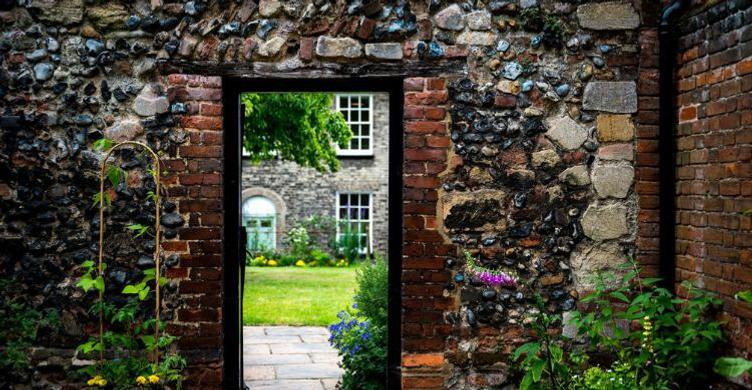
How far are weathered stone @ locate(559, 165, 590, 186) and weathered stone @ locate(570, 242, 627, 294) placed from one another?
411 millimetres

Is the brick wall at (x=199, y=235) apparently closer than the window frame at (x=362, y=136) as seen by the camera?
Yes

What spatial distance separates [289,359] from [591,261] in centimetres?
344

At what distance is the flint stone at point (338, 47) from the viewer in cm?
451

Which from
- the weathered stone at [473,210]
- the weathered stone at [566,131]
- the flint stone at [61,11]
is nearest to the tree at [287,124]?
the flint stone at [61,11]

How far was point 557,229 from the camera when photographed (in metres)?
4.57

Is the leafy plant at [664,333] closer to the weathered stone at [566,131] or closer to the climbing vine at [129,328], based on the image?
the weathered stone at [566,131]

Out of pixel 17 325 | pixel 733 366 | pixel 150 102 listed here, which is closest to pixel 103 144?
pixel 150 102

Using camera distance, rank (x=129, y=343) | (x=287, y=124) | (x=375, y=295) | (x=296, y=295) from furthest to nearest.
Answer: (x=287, y=124) → (x=296, y=295) → (x=375, y=295) → (x=129, y=343)

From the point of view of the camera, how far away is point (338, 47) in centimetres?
451

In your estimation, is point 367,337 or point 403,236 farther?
point 367,337

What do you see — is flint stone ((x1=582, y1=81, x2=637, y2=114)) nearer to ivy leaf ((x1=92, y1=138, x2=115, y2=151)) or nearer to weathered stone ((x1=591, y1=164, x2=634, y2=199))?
weathered stone ((x1=591, y1=164, x2=634, y2=199))

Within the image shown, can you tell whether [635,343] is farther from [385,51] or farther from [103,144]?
[103,144]

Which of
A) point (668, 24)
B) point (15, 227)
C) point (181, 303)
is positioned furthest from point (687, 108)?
point (15, 227)

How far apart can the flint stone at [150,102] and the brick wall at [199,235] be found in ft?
0.24
